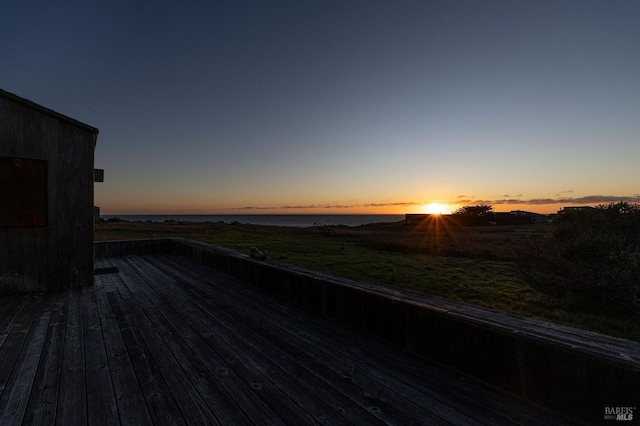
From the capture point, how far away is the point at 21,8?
23.1 ft

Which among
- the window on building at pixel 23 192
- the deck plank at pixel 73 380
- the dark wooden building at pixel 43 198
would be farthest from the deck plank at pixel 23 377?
the window on building at pixel 23 192

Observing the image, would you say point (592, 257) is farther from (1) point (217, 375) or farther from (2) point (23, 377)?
(2) point (23, 377)

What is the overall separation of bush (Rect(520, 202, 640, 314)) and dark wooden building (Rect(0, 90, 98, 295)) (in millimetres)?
10330

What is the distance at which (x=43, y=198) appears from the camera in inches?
181

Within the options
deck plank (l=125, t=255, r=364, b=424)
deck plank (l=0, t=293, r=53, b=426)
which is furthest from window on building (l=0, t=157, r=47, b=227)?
deck plank (l=125, t=255, r=364, b=424)

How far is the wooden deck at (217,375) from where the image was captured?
1639 mm

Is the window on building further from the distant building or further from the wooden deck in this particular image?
the distant building

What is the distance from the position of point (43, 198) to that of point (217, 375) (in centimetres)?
494

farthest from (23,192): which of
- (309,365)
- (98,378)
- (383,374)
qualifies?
(383,374)

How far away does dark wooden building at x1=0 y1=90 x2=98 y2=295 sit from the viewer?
14.3 ft

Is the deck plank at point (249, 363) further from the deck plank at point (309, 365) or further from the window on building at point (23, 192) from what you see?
the window on building at point (23, 192)
